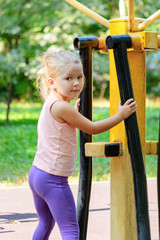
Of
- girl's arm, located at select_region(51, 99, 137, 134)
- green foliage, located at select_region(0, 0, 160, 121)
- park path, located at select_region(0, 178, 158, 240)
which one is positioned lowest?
park path, located at select_region(0, 178, 158, 240)

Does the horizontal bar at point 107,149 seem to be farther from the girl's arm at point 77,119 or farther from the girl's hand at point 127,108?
the girl's hand at point 127,108

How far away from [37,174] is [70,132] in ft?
0.83

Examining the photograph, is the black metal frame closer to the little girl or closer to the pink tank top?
the little girl

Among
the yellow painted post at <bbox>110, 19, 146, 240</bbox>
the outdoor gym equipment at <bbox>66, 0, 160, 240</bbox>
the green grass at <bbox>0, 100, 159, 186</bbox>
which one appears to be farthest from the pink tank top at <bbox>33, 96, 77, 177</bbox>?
the green grass at <bbox>0, 100, 159, 186</bbox>

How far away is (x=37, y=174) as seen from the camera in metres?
2.27

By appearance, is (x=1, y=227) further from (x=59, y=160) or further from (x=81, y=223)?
(x=59, y=160)

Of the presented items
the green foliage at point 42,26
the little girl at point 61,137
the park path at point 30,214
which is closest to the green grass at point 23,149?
the park path at point 30,214

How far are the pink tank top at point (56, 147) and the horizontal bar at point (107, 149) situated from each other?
3.5 inches

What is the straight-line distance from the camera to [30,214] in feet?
12.2

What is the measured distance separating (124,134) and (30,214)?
1.64m

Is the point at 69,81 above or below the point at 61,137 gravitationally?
above

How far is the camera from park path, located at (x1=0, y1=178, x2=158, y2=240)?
323 cm

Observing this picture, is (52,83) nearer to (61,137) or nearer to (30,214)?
(61,137)

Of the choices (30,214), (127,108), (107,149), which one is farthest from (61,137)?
(30,214)
